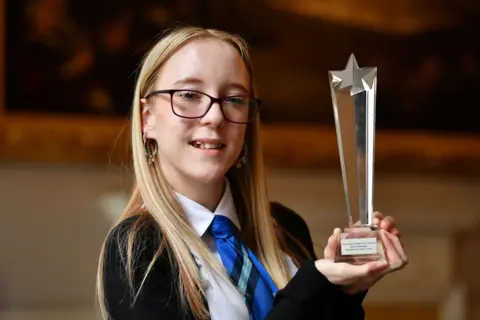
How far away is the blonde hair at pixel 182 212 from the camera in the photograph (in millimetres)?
1104

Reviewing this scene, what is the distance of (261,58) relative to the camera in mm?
3096

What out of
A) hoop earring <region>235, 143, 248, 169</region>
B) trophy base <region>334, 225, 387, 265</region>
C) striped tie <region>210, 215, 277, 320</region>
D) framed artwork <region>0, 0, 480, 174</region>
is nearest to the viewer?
trophy base <region>334, 225, 387, 265</region>

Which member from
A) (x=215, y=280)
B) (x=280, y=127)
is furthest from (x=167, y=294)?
(x=280, y=127)

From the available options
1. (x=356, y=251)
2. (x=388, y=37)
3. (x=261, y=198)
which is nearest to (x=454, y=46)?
(x=388, y=37)

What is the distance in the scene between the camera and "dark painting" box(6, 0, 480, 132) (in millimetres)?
2812

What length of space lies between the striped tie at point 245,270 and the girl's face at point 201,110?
0.29ft

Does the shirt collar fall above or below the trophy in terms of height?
below

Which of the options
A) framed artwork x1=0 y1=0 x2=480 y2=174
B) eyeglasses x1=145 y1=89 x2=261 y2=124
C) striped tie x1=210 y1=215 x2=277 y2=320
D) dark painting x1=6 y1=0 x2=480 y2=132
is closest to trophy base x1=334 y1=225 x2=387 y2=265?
striped tie x1=210 y1=215 x2=277 y2=320

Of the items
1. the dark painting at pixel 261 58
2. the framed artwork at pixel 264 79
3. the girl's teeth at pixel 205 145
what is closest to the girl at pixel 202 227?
the girl's teeth at pixel 205 145

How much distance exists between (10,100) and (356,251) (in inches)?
81.3

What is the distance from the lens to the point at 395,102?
10.6ft

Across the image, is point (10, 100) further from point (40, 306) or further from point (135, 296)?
point (135, 296)

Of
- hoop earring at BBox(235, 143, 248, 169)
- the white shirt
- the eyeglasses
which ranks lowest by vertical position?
the white shirt

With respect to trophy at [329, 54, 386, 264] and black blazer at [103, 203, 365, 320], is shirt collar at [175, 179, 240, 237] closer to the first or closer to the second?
black blazer at [103, 203, 365, 320]
